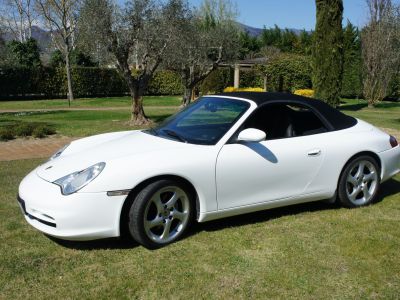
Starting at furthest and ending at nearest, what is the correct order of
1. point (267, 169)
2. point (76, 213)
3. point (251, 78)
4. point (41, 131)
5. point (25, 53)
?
point (251, 78) → point (25, 53) → point (41, 131) → point (267, 169) → point (76, 213)

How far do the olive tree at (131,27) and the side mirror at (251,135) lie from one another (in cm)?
905

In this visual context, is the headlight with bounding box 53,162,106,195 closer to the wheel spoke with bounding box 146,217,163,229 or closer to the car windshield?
the wheel spoke with bounding box 146,217,163,229

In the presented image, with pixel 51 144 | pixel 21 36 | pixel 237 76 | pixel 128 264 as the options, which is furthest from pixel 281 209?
pixel 21 36

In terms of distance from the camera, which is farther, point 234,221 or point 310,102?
point 310,102

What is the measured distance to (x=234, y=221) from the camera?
4684mm

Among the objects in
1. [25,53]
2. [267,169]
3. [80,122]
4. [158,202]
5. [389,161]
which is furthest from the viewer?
[25,53]

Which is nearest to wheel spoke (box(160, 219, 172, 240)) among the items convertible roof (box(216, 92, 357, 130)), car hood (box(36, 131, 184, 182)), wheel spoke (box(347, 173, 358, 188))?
car hood (box(36, 131, 184, 182))

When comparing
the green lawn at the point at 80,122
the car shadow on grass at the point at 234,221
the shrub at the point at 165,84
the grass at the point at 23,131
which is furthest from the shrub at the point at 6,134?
the shrub at the point at 165,84

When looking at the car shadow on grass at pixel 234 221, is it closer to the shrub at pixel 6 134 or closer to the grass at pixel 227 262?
the grass at pixel 227 262

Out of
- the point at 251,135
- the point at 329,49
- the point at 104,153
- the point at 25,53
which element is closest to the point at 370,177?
the point at 251,135

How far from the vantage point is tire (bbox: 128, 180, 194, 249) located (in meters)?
3.76

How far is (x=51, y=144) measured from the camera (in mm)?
9695

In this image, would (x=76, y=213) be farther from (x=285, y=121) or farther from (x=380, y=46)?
(x=380, y=46)

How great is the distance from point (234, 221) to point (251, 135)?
1.06 meters
